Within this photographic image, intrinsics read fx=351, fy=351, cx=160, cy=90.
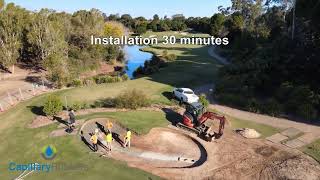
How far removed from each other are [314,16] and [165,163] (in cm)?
2591

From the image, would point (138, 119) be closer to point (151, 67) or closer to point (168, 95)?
point (168, 95)

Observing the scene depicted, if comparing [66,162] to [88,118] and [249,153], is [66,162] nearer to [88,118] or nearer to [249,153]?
[88,118]

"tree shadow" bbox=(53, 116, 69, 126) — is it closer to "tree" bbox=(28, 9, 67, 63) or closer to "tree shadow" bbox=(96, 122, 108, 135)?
"tree shadow" bbox=(96, 122, 108, 135)

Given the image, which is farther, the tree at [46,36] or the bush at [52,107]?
the tree at [46,36]

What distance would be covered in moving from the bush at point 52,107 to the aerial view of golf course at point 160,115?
97 millimetres

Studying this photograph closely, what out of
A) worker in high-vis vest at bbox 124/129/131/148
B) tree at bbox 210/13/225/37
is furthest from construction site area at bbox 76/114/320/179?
tree at bbox 210/13/225/37

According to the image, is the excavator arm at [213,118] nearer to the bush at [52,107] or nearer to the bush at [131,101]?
the bush at [131,101]

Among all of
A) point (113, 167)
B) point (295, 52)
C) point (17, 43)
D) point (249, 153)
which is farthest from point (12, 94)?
point (295, 52)

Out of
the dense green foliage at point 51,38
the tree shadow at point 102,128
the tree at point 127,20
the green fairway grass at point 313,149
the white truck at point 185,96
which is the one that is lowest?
the green fairway grass at point 313,149

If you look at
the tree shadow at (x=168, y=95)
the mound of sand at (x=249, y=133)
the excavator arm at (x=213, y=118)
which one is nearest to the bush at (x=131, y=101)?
the tree shadow at (x=168, y=95)

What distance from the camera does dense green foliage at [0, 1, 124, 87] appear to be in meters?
60.6

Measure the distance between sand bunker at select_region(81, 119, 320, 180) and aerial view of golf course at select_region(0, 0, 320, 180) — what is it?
0.07 metres

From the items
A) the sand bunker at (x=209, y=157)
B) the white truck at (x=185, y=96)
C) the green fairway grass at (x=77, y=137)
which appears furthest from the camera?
the white truck at (x=185, y=96)

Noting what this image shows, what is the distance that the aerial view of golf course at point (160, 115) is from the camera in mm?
23547
